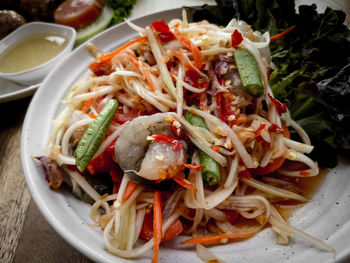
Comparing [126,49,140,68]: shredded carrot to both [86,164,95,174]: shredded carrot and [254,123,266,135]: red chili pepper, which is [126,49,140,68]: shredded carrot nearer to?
[86,164,95,174]: shredded carrot

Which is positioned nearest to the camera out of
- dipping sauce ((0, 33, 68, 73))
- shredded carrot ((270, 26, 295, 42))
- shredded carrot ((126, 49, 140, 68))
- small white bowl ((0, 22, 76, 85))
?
shredded carrot ((126, 49, 140, 68))

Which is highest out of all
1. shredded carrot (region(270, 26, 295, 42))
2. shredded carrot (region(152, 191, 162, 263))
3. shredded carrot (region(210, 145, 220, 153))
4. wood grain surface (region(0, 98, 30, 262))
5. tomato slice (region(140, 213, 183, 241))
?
shredded carrot (region(270, 26, 295, 42))

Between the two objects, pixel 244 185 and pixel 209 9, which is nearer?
pixel 244 185

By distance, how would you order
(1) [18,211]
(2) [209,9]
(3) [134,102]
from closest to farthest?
(3) [134,102] < (1) [18,211] < (2) [209,9]

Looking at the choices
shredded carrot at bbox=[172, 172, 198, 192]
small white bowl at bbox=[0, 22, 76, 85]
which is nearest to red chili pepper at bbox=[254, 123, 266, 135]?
shredded carrot at bbox=[172, 172, 198, 192]

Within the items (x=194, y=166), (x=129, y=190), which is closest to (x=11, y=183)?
(x=129, y=190)

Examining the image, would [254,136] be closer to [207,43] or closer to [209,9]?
[207,43]

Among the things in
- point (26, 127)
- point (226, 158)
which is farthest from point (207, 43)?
point (26, 127)

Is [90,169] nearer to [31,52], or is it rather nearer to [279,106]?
[279,106]
